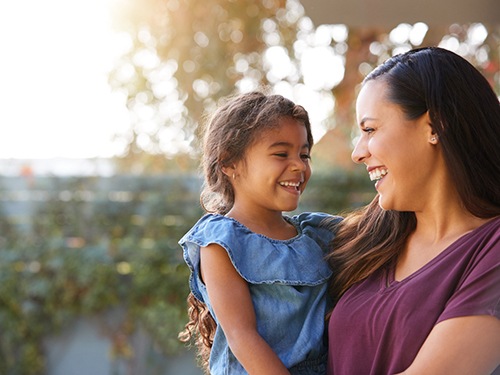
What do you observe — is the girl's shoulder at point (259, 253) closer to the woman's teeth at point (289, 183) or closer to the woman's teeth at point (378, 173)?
the woman's teeth at point (289, 183)

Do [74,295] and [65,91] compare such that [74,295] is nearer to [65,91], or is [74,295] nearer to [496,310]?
[65,91]

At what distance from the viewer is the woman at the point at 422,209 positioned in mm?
1811

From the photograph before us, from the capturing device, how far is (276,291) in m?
2.12

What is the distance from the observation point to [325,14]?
321 centimetres

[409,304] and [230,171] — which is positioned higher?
[230,171]

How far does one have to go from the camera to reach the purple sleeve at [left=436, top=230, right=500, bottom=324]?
170cm

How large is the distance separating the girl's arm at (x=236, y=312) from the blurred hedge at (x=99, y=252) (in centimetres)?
337

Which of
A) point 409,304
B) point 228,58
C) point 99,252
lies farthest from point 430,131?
point 228,58

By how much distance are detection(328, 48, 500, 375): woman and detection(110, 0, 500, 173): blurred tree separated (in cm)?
376

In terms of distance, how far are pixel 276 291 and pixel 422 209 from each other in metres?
0.40

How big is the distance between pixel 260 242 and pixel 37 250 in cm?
372

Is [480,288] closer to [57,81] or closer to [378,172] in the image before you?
[378,172]

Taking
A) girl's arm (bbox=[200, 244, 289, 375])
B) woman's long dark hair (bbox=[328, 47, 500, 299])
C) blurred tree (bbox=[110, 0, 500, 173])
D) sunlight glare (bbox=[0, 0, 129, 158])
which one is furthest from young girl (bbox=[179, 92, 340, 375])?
sunlight glare (bbox=[0, 0, 129, 158])

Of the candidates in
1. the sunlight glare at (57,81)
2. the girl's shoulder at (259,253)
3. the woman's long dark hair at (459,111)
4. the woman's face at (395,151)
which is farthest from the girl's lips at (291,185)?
the sunlight glare at (57,81)
